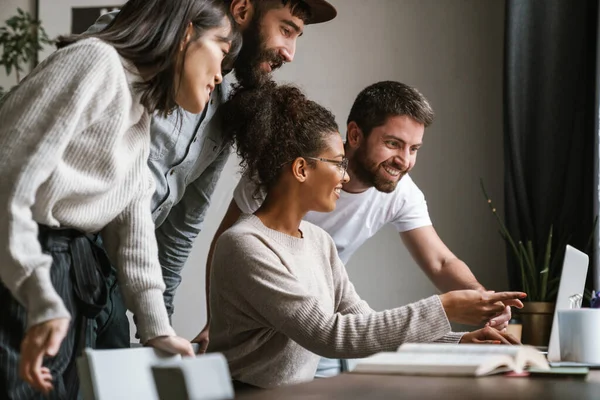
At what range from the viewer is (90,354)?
0.98 meters

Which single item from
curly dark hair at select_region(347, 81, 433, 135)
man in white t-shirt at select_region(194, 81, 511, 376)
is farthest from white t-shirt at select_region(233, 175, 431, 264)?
curly dark hair at select_region(347, 81, 433, 135)

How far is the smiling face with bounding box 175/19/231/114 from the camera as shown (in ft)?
4.97

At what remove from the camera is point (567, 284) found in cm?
171

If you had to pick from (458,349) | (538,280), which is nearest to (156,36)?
(458,349)

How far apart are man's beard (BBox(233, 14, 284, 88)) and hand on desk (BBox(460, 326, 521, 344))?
32.8 inches

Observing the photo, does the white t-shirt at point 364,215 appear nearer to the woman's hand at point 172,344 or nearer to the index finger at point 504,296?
the index finger at point 504,296

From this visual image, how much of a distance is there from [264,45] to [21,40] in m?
2.41

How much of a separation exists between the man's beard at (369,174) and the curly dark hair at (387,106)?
0.10 meters

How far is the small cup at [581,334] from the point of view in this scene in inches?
59.0

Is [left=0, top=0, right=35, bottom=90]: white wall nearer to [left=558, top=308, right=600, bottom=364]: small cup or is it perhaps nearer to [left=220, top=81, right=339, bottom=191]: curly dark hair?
[left=220, top=81, right=339, bottom=191]: curly dark hair

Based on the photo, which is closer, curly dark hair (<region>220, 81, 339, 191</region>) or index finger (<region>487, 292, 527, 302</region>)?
index finger (<region>487, 292, 527, 302</region>)

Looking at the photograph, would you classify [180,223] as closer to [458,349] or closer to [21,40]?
[458,349]

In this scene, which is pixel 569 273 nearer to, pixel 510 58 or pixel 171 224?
pixel 171 224

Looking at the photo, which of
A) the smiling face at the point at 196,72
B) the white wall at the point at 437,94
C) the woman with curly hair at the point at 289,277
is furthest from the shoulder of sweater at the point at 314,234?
the white wall at the point at 437,94
